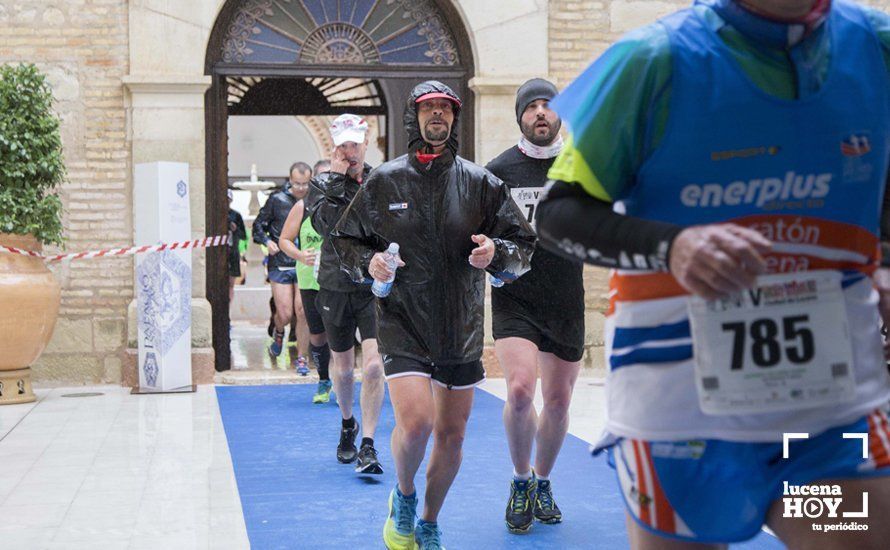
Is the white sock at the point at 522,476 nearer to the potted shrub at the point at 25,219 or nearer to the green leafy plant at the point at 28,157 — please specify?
the potted shrub at the point at 25,219

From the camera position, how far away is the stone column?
1160cm

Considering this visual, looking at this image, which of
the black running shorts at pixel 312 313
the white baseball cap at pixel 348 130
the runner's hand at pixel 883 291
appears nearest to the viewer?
the runner's hand at pixel 883 291

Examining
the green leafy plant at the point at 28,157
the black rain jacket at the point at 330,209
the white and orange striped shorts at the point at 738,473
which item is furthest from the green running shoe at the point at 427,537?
the green leafy plant at the point at 28,157

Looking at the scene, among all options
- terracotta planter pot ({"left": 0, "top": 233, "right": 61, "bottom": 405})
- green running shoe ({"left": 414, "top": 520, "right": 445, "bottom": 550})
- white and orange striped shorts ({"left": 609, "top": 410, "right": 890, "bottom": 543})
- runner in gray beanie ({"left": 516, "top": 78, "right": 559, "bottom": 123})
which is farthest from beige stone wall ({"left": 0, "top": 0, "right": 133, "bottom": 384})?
white and orange striped shorts ({"left": 609, "top": 410, "right": 890, "bottom": 543})

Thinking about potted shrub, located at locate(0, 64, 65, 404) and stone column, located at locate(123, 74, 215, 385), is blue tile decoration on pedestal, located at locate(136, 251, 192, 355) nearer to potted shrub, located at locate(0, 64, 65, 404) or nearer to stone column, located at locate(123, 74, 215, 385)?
stone column, located at locate(123, 74, 215, 385)

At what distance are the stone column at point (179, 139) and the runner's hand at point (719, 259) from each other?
32.8 ft

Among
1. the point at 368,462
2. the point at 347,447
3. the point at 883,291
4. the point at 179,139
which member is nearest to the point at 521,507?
the point at 368,462

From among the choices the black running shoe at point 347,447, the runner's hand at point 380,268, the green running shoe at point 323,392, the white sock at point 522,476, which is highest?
the runner's hand at point 380,268

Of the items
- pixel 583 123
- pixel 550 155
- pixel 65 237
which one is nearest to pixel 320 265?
pixel 550 155

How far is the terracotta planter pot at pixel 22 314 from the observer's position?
10.2 meters

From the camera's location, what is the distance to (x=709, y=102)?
2219mm

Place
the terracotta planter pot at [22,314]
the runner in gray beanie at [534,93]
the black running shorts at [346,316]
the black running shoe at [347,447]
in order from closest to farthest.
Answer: the runner in gray beanie at [534,93] < the black running shoe at [347,447] < the black running shorts at [346,316] < the terracotta planter pot at [22,314]

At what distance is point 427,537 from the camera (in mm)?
4992

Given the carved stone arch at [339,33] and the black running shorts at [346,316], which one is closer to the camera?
the black running shorts at [346,316]
